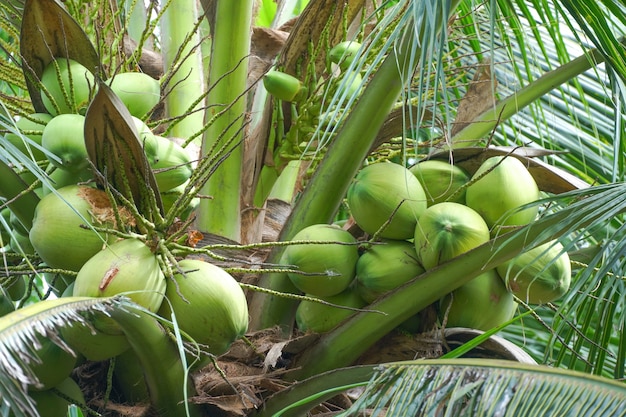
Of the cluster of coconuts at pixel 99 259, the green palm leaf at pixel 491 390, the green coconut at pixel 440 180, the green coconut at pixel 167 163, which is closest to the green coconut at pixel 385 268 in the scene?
the green coconut at pixel 440 180

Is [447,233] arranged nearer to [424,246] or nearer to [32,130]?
[424,246]

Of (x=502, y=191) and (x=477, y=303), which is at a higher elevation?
(x=502, y=191)

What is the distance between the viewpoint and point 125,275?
120 cm

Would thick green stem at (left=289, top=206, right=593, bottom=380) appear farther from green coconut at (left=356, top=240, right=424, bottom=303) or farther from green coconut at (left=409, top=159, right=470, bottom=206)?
green coconut at (left=409, top=159, right=470, bottom=206)

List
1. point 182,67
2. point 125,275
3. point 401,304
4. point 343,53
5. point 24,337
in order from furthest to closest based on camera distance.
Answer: point 182,67 < point 343,53 < point 401,304 < point 125,275 < point 24,337

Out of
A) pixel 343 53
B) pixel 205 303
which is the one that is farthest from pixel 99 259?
pixel 343 53

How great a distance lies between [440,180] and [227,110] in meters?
0.51

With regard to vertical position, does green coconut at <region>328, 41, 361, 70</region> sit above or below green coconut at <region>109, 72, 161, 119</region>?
above

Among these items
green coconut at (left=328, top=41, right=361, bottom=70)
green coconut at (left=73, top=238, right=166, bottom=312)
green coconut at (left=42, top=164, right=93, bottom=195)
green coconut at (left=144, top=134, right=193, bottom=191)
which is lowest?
green coconut at (left=73, top=238, right=166, bottom=312)

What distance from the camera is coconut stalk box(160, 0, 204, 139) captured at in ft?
6.53

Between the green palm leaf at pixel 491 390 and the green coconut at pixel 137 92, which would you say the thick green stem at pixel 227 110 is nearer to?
the green coconut at pixel 137 92

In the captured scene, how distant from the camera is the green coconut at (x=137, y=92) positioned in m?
1.56

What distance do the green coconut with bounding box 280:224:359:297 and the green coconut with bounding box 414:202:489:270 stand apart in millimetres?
130

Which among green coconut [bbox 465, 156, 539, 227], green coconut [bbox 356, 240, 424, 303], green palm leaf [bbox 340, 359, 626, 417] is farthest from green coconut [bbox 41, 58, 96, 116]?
green palm leaf [bbox 340, 359, 626, 417]
